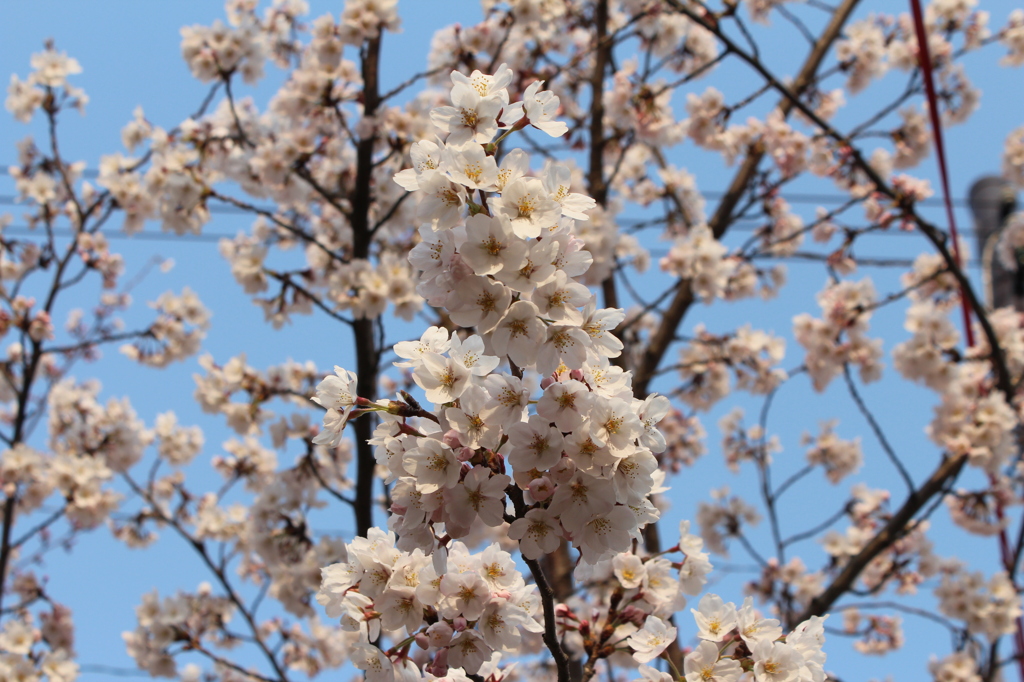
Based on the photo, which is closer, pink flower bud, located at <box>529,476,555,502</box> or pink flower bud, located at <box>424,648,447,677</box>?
pink flower bud, located at <box>529,476,555,502</box>

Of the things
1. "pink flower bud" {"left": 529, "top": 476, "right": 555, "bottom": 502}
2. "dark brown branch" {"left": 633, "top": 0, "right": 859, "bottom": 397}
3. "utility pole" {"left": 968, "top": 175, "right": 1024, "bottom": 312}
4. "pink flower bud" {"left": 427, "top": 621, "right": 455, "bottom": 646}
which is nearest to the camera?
"pink flower bud" {"left": 529, "top": 476, "right": 555, "bottom": 502}

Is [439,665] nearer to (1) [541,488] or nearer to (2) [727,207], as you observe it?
(1) [541,488]

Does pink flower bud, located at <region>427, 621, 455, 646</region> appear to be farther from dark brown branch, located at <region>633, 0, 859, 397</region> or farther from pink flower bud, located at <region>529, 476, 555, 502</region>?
dark brown branch, located at <region>633, 0, 859, 397</region>

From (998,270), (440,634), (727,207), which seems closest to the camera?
(440,634)

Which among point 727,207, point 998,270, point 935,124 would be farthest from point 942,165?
point 998,270

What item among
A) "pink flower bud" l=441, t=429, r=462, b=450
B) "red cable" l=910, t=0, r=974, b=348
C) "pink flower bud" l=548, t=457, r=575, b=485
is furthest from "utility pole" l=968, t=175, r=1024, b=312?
"pink flower bud" l=441, t=429, r=462, b=450

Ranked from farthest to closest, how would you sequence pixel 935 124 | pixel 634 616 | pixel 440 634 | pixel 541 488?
pixel 935 124 < pixel 634 616 < pixel 440 634 < pixel 541 488

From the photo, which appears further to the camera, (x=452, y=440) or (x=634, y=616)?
(x=634, y=616)

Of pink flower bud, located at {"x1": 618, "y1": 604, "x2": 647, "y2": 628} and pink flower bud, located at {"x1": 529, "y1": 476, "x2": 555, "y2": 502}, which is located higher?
pink flower bud, located at {"x1": 529, "y1": 476, "x2": 555, "y2": 502}

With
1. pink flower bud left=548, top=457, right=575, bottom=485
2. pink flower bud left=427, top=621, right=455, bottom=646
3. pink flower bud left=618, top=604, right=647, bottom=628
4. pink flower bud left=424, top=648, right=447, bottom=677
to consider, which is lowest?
pink flower bud left=424, top=648, right=447, bottom=677

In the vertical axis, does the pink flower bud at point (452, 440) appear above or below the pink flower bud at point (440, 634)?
above

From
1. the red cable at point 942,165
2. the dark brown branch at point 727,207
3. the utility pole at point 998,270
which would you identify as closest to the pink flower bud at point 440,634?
the dark brown branch at point 727,207

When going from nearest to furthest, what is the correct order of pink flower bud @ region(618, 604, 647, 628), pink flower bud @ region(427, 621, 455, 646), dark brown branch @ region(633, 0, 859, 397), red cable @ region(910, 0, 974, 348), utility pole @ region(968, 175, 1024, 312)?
pink flower bud @ region(427, 621, 455, 646) → pink flower bud @ region(618, 604, 647, 628) → red cable @ region(910, 0, 974, 348) → dark brown branch @ region(633, 0, 859, 397) → utility pole @ region(968, 175, 1024, 312)

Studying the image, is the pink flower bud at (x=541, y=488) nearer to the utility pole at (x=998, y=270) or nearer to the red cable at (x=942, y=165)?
the red cable at (x=942, y=165)
